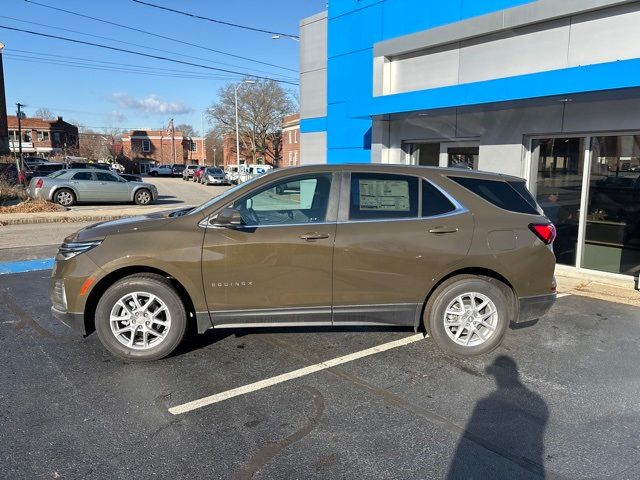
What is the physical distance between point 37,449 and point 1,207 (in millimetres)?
16078

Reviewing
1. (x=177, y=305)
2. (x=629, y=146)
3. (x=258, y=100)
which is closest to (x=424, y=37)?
(x=629, y=146)

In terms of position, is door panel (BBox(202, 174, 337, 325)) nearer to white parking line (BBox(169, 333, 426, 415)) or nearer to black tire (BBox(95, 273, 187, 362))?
black tire (BBox(95, 273, 187, 362))

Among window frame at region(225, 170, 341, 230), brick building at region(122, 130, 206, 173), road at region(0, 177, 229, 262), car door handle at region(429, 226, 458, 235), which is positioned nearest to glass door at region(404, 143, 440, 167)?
car door handle at region(429, 226, 458, 235)

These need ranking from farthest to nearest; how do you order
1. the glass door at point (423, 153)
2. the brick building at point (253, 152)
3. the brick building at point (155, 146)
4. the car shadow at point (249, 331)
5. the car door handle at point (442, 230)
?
the brick building at point (155, 146) → the brick building at point (253, 152) → the glass door at point (423, 153) → the car shadow at point (249, 331) → the car door handle at point (442, 230)

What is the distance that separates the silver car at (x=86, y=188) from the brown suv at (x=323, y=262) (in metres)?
16.2

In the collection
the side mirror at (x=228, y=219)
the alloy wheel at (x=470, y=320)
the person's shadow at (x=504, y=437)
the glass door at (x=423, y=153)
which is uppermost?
the glass door at (x=423, y=153)

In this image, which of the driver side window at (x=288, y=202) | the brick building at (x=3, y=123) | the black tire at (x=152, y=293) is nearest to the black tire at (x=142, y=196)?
the black tire at (x=152, y=293)

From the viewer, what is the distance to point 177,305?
416cm

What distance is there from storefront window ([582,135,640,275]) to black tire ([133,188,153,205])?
1786 centimetres

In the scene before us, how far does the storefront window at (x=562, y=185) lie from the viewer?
25.6 ft

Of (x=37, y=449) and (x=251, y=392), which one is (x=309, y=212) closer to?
(x=251, y=392)

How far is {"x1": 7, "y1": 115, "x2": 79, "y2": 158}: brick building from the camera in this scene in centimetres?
6525

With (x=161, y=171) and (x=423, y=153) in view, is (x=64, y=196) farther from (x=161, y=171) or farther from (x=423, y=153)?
(x=161, y=171)

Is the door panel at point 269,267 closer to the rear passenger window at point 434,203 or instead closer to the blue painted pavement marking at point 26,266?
the rear passenger window at point 434,203
